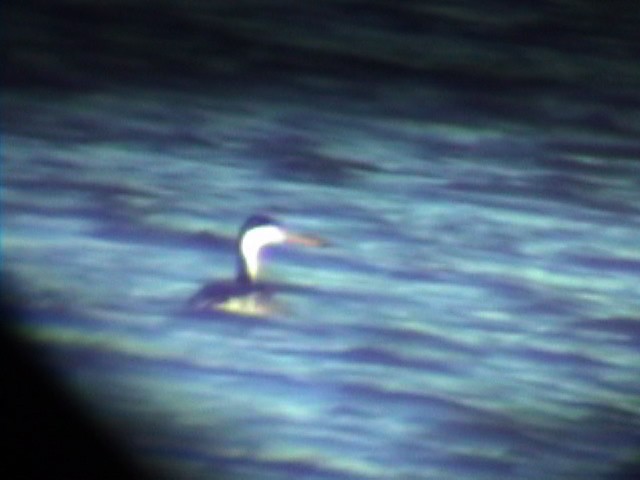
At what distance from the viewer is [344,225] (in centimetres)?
272

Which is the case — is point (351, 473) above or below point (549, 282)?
below

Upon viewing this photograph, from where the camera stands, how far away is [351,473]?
2734mm

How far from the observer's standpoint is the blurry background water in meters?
2.67

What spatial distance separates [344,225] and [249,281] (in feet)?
0.54

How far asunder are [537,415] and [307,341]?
352mm

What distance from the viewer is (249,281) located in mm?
2674

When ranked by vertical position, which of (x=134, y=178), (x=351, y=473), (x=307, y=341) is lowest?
(x=351, y=473)

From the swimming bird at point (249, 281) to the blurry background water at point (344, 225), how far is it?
22mm

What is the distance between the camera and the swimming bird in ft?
8.70

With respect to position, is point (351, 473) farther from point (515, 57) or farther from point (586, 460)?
point (515, 57)

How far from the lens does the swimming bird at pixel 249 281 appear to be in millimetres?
2652

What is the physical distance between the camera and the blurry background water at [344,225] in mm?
2666

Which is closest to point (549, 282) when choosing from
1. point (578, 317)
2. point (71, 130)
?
point (578, 317)

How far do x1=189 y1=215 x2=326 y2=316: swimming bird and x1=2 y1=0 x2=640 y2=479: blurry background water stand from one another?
22mm
